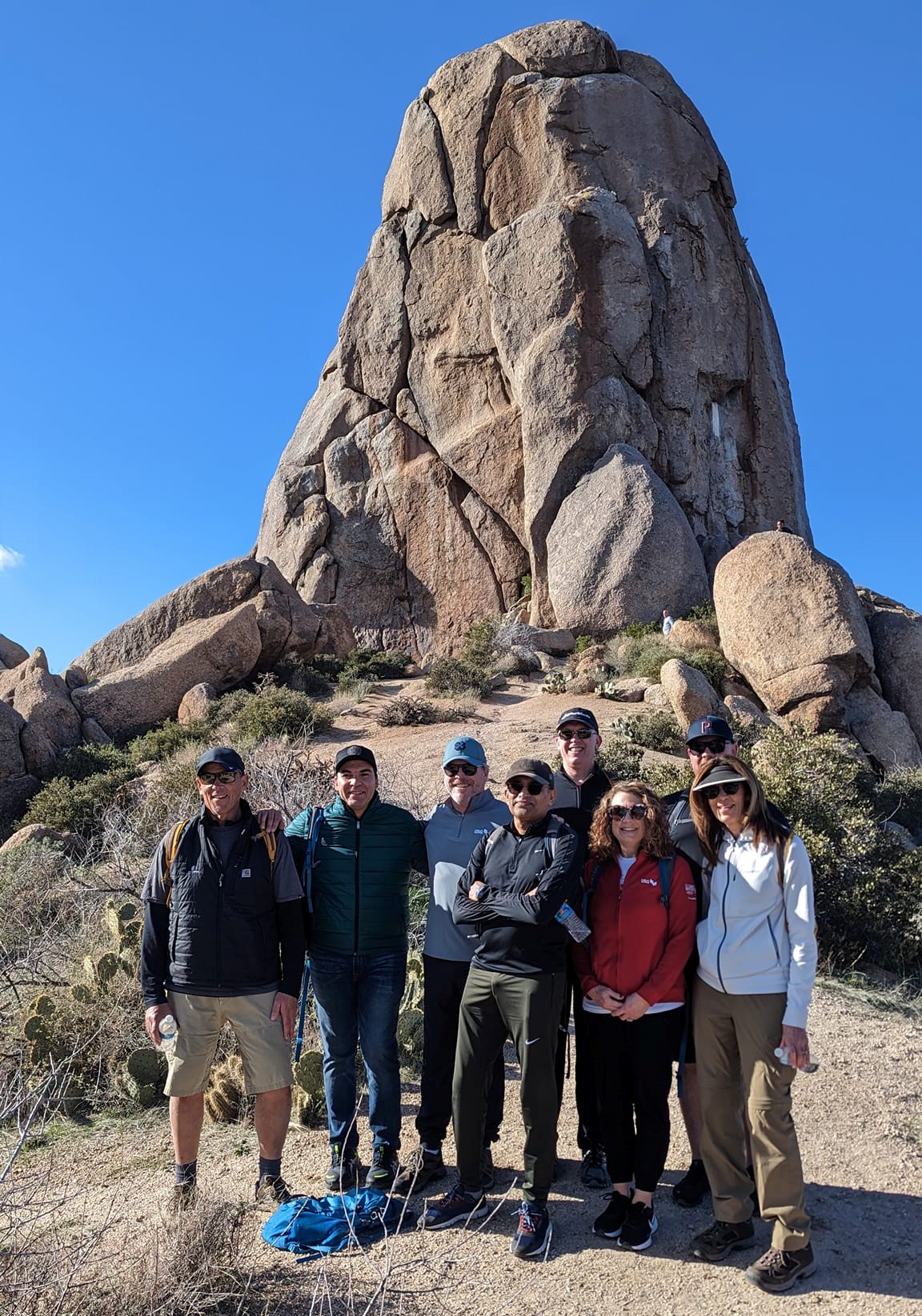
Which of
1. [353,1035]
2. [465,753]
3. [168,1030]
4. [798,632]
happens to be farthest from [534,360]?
[168,1030]

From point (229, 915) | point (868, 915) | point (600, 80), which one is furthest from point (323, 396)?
point (229, 915)

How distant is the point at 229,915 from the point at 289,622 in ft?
53.7

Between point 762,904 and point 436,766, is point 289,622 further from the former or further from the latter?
point 762,904

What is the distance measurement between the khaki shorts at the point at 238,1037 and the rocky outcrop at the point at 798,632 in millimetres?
12474

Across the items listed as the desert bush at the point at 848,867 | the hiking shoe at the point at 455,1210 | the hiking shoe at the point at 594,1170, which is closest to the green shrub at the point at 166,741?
the desert bush at the point at 848,867

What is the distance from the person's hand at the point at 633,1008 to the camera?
12.5 ft

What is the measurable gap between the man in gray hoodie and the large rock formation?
17071 millimetres

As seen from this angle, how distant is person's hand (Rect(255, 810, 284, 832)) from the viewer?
415 centimetres

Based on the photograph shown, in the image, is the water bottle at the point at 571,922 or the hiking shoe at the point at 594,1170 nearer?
the water bottle at the point at 571,922

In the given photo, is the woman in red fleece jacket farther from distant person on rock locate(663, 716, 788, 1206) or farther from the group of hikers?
distant person on rock locate(663, 716, 788, 1206)

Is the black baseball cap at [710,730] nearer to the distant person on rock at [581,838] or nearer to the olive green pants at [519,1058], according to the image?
the distant person on rock at [581,838]

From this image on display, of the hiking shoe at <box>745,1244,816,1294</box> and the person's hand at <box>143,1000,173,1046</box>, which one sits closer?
the hiking shoe at <box>745,1244,816,1294</box>

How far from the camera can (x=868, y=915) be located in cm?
803

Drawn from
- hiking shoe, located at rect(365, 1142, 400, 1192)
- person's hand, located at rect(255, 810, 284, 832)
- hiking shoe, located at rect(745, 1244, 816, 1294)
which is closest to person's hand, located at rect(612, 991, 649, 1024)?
hiking shoe, located at rect(745, 1244, 816, 1294)
